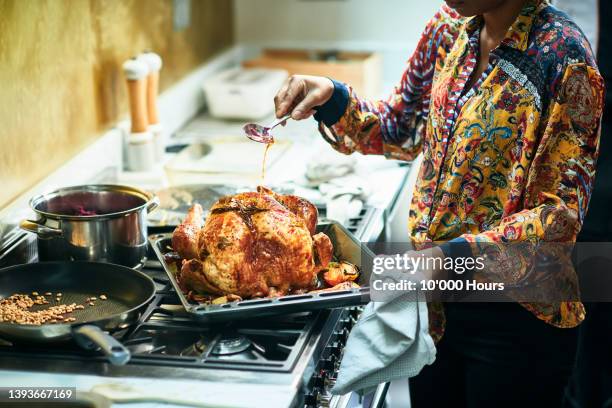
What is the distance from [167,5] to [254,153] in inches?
27.1

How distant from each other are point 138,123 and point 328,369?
1130mm

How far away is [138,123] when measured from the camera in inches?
93.6

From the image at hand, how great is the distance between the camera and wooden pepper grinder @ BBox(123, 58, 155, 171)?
7.59ft

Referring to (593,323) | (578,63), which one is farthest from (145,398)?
(593,323)

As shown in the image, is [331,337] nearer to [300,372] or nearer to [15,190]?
[300,372]

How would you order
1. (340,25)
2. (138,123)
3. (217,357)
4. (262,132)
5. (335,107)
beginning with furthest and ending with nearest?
1. (340,25)
2. (138,123)
3. (335,107)
4. (262,132)
5. (217,357)

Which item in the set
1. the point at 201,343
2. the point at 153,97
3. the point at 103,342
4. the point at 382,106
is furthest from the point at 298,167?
the point at 103,342

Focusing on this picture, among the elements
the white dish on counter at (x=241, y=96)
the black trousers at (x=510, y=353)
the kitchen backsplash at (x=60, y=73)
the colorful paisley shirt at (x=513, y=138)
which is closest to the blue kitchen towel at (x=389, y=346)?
the colorful paisley shirt at (x=513, y=138)

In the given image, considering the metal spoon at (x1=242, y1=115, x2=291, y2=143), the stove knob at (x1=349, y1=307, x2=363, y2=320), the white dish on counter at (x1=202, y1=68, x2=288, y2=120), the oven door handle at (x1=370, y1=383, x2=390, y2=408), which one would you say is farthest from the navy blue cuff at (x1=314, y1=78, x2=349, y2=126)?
the white dish on counter at (x1=202, y1=68, x2=288, y2=120)

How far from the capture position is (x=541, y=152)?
145 cm

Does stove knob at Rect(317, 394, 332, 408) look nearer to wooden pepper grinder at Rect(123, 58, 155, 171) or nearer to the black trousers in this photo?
the black trousers

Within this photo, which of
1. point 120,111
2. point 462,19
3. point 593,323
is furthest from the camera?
point 593,323

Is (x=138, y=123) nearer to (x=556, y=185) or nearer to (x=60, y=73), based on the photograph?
(x=60, y=73)

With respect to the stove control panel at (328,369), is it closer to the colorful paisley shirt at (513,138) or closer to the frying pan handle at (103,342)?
the colorful paisley shirt at (513,138)
